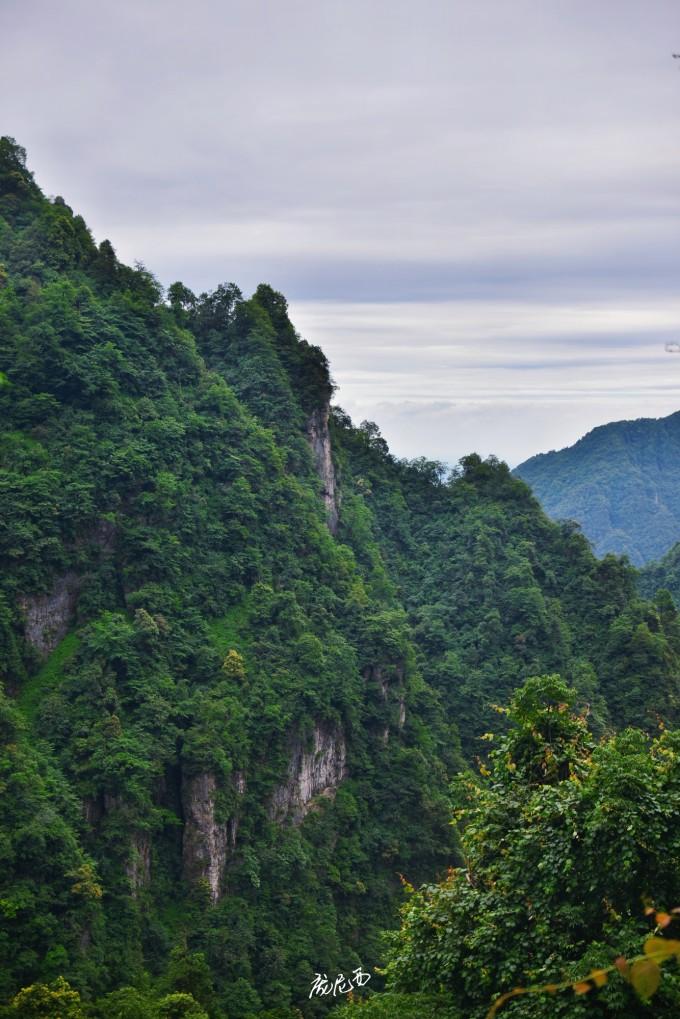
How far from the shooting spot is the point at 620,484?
13162cm

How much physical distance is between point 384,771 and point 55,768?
15.9 m

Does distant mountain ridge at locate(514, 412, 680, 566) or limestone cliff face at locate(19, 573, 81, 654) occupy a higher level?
distant mountain ridge at locate(514, 412, 680, 566)

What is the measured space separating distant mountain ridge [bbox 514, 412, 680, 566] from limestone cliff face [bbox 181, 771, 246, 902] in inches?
3797

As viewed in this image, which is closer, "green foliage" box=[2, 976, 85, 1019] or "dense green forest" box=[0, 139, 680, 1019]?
"dense green forest" box=[0, 139, 680, 1019]

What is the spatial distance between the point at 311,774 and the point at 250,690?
4691mm

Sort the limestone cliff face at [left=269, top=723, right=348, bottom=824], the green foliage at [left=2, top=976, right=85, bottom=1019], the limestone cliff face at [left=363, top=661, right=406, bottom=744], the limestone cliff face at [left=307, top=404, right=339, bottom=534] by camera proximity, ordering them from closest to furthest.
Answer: the green foliage at [left=2, top=976, right=85, bottom=1019], the limestone cliff face at [left=269, top=723, right=348, bottom=824], the limestone cliff face at [left=363, top=661, right=406, bottom=744], the limestone cliff face at [left=307, top=404, right=339, bottom=534]

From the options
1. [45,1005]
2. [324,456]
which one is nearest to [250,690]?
[45,1005]

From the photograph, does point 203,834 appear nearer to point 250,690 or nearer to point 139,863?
point 139,863

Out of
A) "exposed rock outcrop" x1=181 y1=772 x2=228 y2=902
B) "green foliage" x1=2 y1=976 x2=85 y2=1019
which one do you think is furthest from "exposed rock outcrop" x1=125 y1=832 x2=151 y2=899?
"green foliage" x1=2 y1=976 x2=85 y2=1019

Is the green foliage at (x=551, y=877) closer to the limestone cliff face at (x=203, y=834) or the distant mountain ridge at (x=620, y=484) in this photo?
the limestone cliff face at (x=203, y=834)

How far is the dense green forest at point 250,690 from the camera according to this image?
1400 cm

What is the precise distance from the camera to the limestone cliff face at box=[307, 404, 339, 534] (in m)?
49.4

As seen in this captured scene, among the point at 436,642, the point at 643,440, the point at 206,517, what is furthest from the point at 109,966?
the point at 643,440

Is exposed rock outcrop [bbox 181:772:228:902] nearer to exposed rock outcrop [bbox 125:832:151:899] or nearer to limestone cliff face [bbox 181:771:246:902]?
limestone cliff face [bbox 181:771:246:902]
